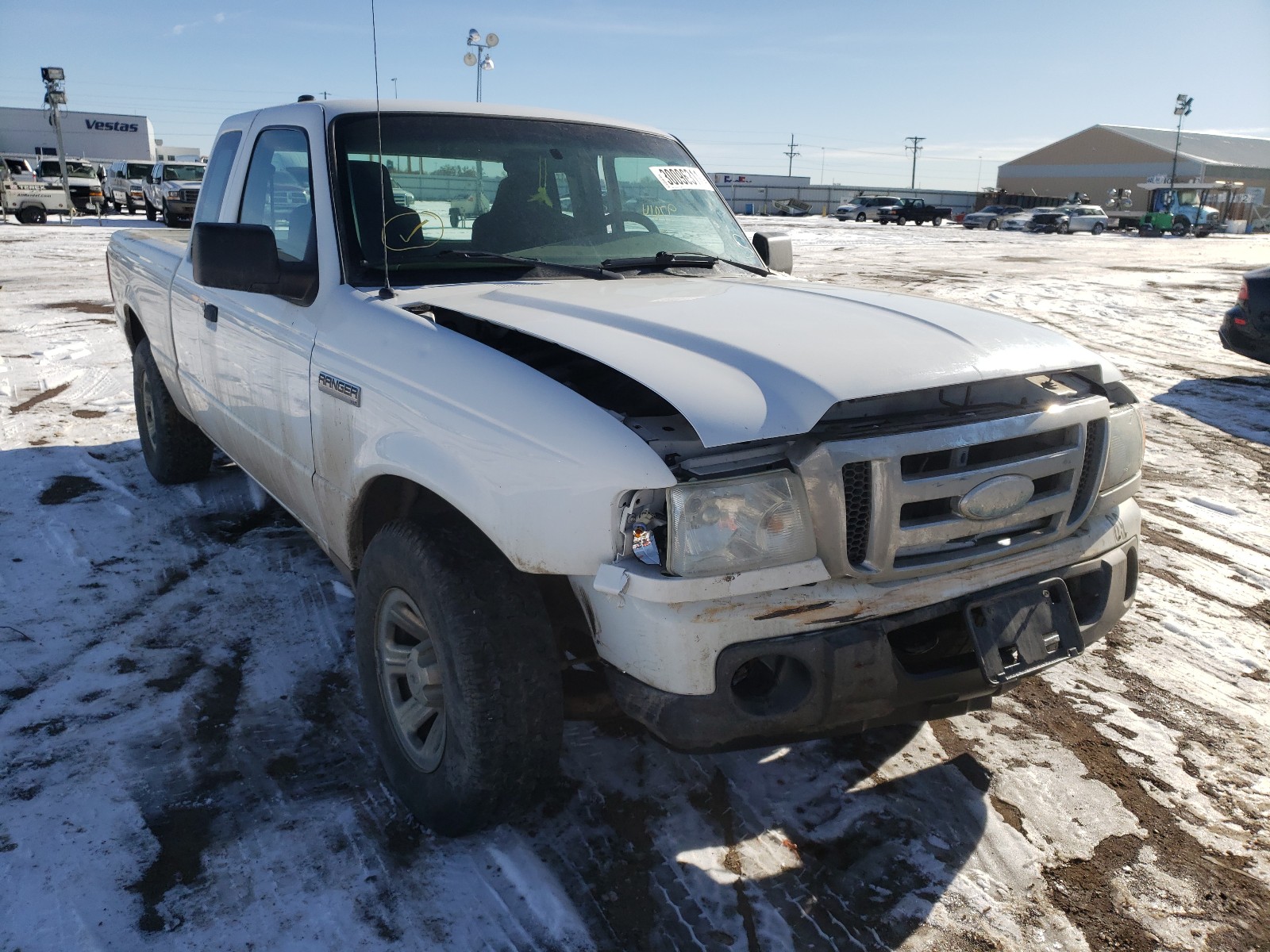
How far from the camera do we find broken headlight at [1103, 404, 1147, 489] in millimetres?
2410

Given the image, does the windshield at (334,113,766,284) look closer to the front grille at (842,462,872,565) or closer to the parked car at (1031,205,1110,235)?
the front grille at (842,462,872,565)

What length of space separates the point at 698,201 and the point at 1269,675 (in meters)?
2.74

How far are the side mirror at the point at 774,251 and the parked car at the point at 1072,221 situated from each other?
4535 centimetres

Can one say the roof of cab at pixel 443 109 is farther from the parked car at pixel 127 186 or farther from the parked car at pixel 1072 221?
the parked car at pixel 1072 221

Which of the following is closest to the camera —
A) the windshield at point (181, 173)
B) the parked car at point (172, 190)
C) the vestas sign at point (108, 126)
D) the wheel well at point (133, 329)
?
the wheel well at point (133, 329)

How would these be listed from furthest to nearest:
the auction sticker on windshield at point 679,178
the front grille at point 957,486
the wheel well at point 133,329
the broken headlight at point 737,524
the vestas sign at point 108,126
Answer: the vestas sign at point 108,126 → the wheel well at point 133,329 → the auction sticker on windshield at point 679,178 → the front grille at point 957,486 → the broken headlight at point 737,524

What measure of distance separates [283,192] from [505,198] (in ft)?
2.75

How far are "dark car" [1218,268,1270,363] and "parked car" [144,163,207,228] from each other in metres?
23.7

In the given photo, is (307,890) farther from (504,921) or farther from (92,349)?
(92,349)

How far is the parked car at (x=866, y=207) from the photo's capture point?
5238cm

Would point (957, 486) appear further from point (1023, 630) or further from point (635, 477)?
point (635, 477)

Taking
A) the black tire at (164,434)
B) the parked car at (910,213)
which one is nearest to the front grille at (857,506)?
the black tire at (164,434)

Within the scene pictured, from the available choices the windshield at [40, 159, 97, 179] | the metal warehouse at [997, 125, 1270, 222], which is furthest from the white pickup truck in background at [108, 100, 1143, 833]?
the metal warehouse at [997, 125, 1270, 222]

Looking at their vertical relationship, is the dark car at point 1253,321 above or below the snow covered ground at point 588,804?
above
